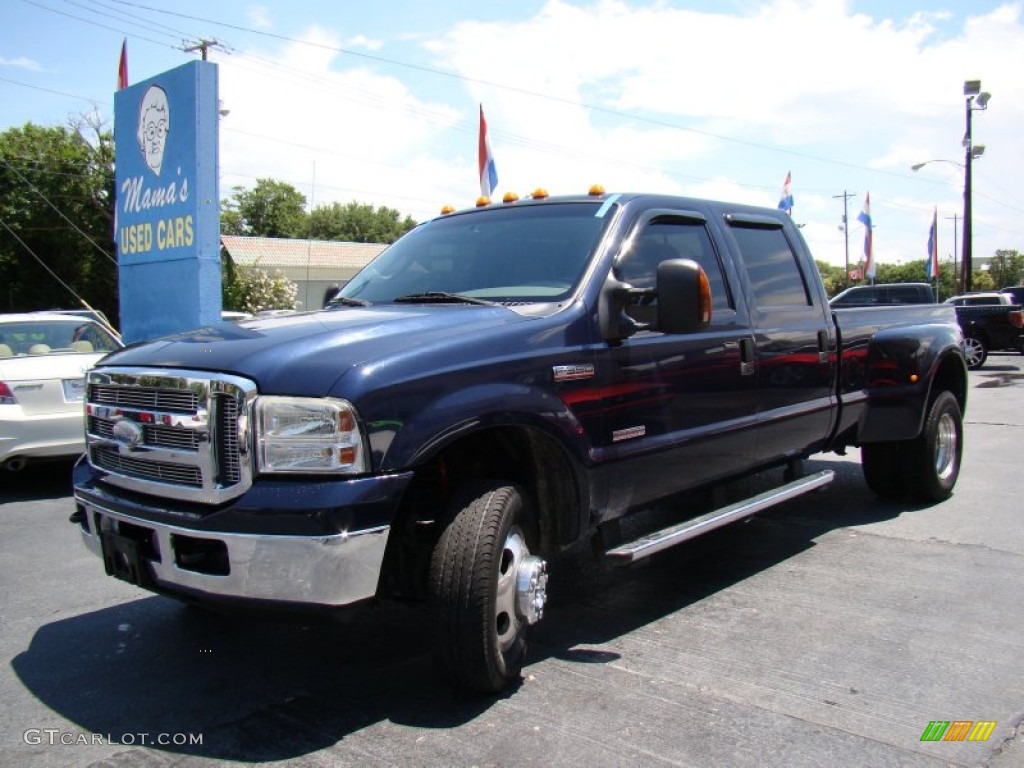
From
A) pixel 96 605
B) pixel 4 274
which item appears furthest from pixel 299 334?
pixel 4 274

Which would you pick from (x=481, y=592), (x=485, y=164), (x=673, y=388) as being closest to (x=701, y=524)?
(x=673, y=388)

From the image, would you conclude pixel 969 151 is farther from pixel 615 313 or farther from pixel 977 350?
pixel 615 313

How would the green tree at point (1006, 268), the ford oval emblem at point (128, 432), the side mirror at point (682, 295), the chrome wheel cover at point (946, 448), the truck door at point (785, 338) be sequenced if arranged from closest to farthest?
1. the ford oval emblem at point (128, 432)
2. the side mirror at point (682, 295)
3. the truck door at point (785, 338)
4. the chrome wheel cover at point (946, 448)
5. the green tree at point (1006, 268)

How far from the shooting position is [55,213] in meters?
38.2

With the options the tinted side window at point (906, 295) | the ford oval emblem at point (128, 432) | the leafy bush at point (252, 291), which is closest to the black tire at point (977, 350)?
the tinted side window at point (906, 295)

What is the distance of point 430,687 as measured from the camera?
11.8 feet

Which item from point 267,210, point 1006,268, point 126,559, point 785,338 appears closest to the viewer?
point 126,559

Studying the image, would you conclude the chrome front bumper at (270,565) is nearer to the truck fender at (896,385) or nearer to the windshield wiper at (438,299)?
the windshield wiper at (438,299)

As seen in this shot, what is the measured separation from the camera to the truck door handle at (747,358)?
4789 millimetres

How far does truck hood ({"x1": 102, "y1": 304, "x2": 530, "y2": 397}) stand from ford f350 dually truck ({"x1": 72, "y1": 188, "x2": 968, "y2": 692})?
0.04 ft

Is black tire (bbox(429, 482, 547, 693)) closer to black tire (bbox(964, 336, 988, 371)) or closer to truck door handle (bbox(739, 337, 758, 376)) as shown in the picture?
truck door handle (bbox(739, 337, 758, 376))

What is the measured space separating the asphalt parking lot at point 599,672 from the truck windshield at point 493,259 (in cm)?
162

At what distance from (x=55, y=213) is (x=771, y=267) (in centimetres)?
3937

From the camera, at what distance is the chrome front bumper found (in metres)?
2.92
